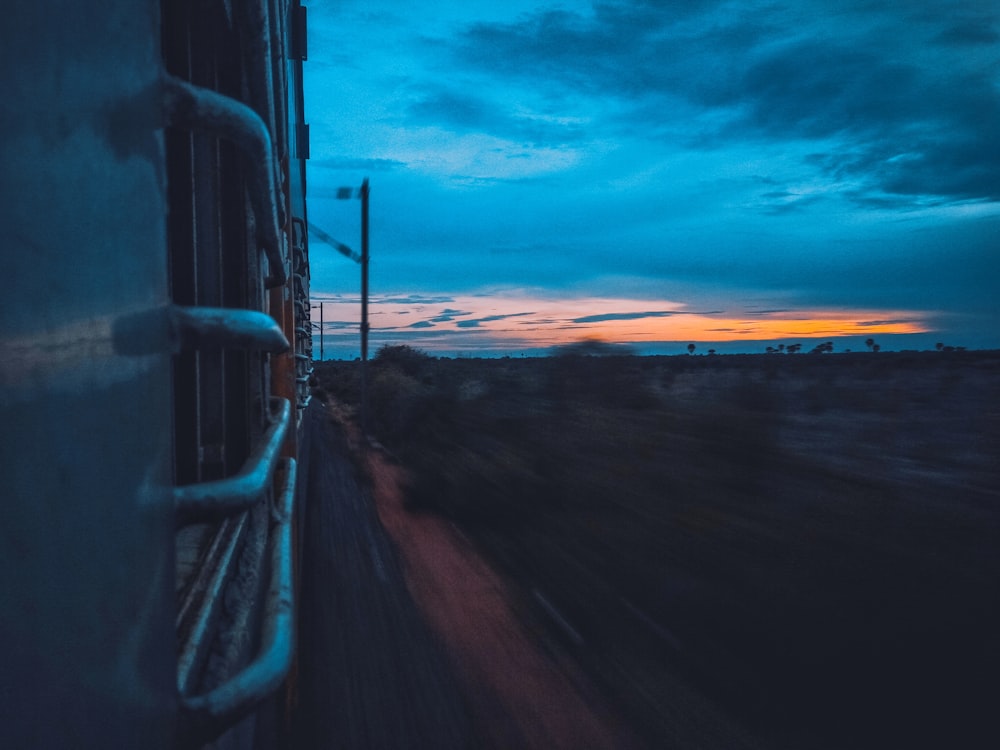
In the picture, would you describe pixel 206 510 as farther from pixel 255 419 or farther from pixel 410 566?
pixel 410 566

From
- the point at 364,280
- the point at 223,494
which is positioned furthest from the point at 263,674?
the point at 364,280

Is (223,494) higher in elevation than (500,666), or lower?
higher

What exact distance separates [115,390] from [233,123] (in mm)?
469

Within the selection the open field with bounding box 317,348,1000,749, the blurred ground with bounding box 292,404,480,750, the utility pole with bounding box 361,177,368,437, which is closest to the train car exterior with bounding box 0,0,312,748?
the blurred ground with bounding box 292,404,480,750

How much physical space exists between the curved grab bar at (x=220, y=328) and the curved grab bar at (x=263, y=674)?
466 millimetres

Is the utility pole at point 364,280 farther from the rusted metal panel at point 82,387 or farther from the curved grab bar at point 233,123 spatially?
the rusted metal panel at point 82,387

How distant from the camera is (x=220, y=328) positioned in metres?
0.97

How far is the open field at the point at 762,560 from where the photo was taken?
4160 mm

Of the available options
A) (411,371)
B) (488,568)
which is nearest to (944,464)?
(488,568)

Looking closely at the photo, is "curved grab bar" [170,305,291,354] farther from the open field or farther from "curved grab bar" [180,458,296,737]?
the open field

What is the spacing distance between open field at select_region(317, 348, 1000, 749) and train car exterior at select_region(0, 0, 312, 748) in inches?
148

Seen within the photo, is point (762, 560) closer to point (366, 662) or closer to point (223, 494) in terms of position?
point (366, 662)

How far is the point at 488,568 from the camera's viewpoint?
7.62 meters

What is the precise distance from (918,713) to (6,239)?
484 cm
